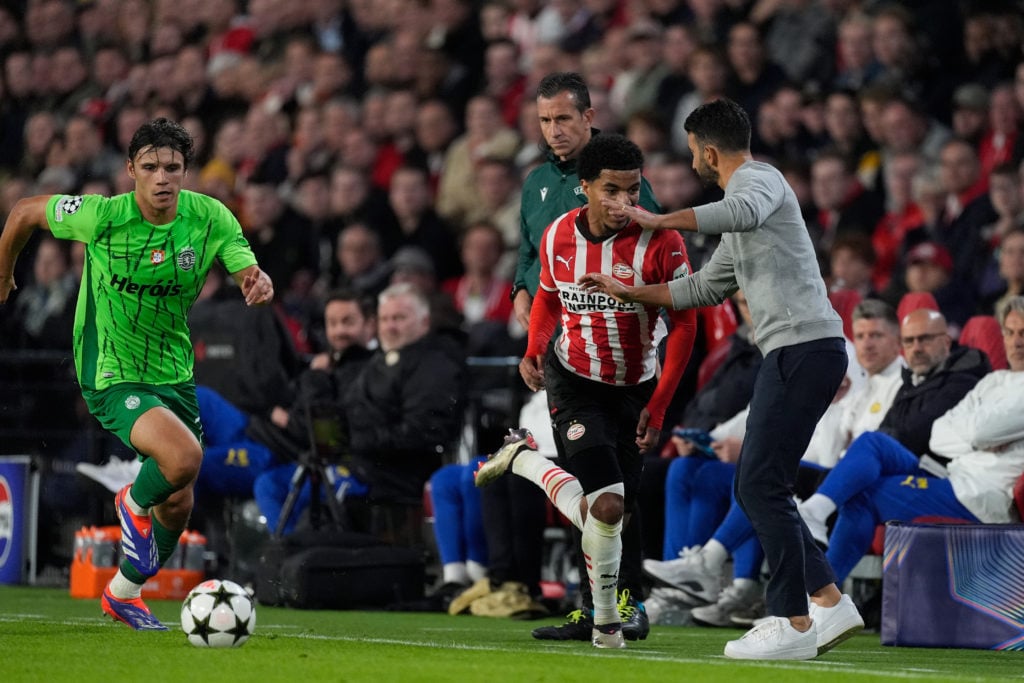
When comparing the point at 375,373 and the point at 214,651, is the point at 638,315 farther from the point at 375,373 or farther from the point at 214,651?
the point at 375,373

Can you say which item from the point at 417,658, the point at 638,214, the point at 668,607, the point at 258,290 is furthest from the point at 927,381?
the point at 417,658

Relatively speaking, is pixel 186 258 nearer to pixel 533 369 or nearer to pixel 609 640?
pixel 533 369

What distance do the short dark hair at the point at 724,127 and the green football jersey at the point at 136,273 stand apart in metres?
2.25

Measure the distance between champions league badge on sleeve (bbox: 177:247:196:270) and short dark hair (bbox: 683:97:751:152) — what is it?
96.9 inches

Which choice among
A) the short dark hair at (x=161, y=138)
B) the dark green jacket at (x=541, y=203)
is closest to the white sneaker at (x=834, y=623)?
the dark green jacket at (x=541, y=203)

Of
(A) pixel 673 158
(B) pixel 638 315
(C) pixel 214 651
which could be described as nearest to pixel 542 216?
(B) pixel 638 315

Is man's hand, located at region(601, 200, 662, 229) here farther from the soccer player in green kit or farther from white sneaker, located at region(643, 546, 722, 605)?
white sneaker, located at region(643, 546, 722, 605)

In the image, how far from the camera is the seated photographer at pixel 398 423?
421 inches

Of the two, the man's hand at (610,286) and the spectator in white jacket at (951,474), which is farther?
the spectator in white jacket at (951,474)

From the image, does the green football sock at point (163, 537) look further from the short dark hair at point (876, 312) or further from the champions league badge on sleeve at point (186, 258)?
the short dark hair at point (876, 312)

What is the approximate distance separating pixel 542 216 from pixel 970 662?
271cm

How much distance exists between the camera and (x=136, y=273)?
7.68 meters

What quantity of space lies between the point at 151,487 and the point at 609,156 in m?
2.55

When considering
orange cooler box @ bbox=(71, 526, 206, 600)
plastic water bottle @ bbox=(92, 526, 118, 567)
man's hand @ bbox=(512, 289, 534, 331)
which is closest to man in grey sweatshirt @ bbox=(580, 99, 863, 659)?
man's hand @ bbox=(512, 289, 534, 331)
